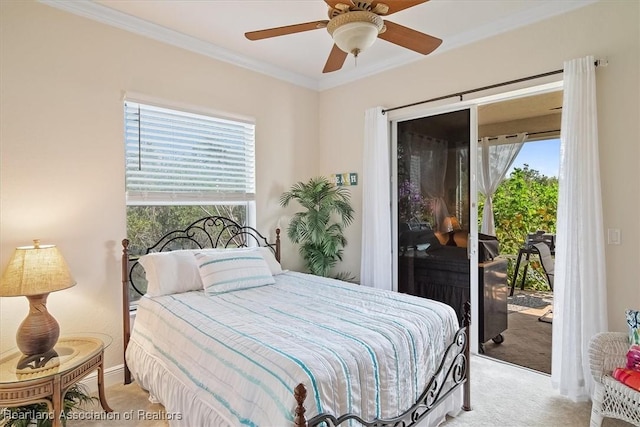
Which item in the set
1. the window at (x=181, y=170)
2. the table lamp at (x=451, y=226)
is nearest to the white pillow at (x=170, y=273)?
the window at (x=181, y=170)

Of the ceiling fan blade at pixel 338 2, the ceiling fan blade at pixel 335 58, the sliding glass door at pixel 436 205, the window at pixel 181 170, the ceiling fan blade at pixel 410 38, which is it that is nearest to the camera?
the ceiling fan blade at pixel 338 2

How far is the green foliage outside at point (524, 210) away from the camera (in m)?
5.74

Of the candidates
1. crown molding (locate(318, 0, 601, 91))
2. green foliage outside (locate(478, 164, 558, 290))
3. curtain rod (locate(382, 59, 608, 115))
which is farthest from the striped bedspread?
green foliage outside (locate(478, 164, 558, 290))

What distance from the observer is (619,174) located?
2486mm

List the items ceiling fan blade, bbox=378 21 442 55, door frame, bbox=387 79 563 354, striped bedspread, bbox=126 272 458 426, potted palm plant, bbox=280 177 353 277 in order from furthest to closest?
potted palm plant, bbox=280 177 353 277 → door frame, bbox=387 79 563 354 → ceiling fan blade, bbox=378 21 442 55 → striped bedspread, bbox=126 272 458 426

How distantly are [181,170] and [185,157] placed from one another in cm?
13

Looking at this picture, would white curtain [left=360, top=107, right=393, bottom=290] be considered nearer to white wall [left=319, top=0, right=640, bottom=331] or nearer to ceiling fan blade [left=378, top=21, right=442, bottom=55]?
white wall [left=319, top=0, right=640, bottom=331]

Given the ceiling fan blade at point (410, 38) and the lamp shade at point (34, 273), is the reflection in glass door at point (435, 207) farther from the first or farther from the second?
the lamp shade at point (34, 273)

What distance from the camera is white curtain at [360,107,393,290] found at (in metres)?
3.75

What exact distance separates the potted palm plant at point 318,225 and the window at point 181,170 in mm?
525

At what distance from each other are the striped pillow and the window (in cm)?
62

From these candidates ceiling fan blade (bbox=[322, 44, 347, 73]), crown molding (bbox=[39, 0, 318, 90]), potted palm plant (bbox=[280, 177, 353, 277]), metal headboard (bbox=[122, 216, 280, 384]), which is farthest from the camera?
potted palm plant (bbox=[280, 177, 353, 277])

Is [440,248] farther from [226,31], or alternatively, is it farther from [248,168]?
[226,31]

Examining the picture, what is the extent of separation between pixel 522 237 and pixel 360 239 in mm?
3540
